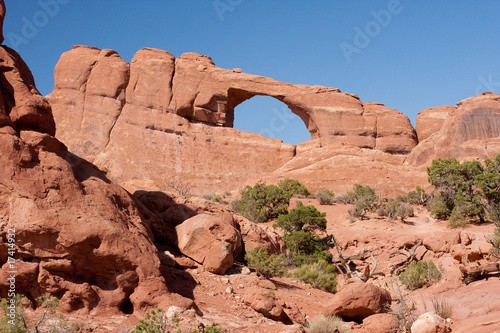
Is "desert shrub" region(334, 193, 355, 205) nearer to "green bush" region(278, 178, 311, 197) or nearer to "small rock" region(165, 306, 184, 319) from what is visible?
"green bush" region(278, 178, 311, 197)

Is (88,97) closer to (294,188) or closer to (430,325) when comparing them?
(294,188)

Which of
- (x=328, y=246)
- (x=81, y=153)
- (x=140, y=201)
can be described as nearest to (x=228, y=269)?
(x=140, y=201)

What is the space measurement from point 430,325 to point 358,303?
1.74 meters

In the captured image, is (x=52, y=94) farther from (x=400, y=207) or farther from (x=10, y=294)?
(x=10, y=294)

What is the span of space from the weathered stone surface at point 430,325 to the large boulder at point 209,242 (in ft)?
13.4

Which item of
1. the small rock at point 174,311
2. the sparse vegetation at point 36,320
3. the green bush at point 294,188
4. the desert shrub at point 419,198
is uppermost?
the green bush at point 294,188

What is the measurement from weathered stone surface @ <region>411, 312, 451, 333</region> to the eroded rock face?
98.9 feet

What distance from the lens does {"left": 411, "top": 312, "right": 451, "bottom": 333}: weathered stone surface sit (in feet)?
25.4

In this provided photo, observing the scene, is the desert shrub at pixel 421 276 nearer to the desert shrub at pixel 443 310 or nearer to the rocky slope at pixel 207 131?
the desert shrub at pixel 443 310

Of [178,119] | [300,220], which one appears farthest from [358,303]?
[178,119]

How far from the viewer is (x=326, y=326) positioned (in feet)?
26.8

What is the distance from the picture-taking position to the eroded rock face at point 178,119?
38.2 metres

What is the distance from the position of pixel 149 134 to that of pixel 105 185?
31197 mm

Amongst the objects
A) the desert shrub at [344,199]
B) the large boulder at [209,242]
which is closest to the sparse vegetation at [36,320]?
the large boulder at [209,242]
